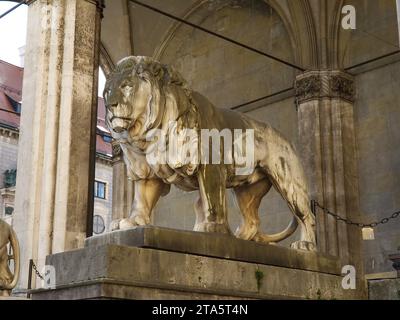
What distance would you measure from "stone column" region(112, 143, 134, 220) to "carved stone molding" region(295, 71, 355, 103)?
5.06m

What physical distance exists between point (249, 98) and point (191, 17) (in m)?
2.81

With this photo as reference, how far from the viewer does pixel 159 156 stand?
555 cm

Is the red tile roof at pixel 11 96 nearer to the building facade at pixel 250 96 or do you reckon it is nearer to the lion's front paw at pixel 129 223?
the building facade at pixel 250 96

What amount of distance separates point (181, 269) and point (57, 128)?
531 cm

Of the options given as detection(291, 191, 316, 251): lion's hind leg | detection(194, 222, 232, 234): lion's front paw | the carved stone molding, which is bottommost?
detection(194, 222, 232, 234): lion's front paw

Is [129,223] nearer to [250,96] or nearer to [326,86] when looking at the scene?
[326,86]

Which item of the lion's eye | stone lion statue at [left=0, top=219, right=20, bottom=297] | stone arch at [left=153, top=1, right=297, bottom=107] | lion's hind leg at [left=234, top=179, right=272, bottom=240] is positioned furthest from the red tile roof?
the lion's eye

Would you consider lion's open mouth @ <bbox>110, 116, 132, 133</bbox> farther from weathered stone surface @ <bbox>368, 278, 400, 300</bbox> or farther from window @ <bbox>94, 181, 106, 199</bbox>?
window @ <bbox>94, 181, 106, 199</bbox>

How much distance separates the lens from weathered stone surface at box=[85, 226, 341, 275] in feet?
16.6

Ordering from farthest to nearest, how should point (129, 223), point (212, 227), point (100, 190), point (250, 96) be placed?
1. point (100, 190)
2. point (250, 96)
3. point (212, 227)
4. point (129, 223)

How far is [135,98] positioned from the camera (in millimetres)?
5484

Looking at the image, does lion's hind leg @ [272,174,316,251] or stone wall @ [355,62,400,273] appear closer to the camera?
lion's hind leg @ [272,174,316,251]

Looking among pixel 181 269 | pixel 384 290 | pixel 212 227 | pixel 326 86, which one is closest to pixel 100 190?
pixel 326 86
